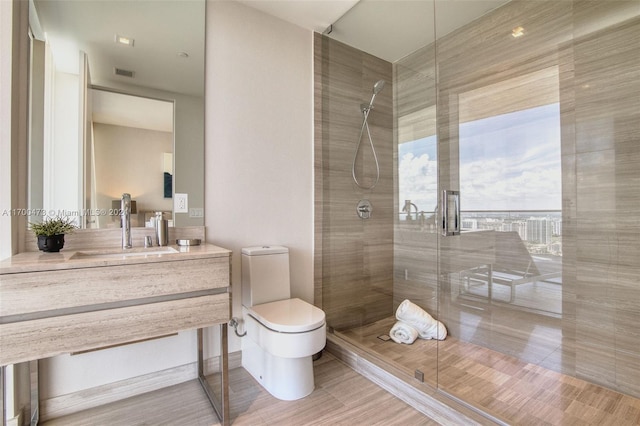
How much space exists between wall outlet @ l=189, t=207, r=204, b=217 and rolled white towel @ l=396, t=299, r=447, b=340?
1.75 m

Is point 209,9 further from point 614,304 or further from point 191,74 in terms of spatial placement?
point 614,304

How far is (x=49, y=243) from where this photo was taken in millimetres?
1537

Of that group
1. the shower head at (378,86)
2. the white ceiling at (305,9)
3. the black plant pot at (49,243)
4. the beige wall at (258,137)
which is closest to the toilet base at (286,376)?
the beige wall at (258,137)

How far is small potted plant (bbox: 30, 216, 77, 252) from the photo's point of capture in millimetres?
1531

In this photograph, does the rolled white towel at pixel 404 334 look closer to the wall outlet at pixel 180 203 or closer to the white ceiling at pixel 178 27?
the wall outlet at pixel 180 203

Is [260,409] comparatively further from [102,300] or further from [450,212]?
[450,212]

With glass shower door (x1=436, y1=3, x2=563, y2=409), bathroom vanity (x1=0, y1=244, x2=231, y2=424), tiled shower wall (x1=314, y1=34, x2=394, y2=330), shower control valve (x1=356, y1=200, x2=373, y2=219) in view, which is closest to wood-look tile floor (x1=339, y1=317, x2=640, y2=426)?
glass shower door (x1=436, y1=3, x2=563, y2=409)

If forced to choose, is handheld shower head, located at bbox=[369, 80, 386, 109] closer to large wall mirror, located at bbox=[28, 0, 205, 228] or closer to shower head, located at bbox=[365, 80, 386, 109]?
shower head, located at bbox=[365, 80, 386, 109]

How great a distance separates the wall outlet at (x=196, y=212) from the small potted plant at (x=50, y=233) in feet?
2.05

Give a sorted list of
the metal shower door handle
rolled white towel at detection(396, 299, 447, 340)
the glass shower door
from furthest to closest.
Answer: rolled white towel at detection(396, 299, 447, 340)
the metal shower door handle
the glass shower door

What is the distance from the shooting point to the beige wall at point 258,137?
2127mm

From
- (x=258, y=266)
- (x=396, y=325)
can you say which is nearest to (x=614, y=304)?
(x=396, y=325)

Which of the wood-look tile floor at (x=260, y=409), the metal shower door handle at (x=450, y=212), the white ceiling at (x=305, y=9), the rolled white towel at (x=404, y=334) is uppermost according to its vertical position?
the white ceiling at (x=305, y=9)

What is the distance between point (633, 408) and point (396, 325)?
136cm
